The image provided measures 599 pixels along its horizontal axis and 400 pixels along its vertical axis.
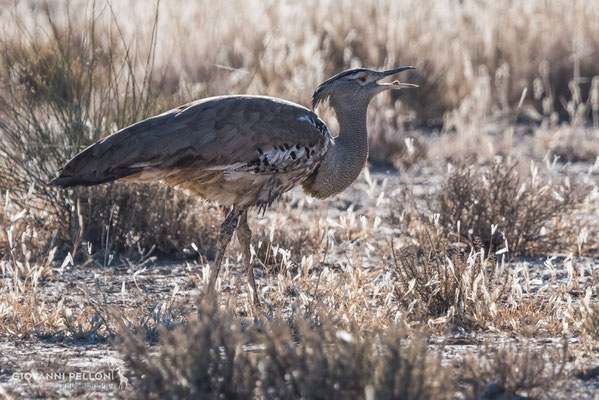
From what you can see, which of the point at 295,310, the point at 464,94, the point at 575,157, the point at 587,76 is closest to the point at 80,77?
the point at 295,310

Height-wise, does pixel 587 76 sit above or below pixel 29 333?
above

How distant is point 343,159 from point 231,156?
84 centimetres

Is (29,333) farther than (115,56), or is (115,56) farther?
(115,56)

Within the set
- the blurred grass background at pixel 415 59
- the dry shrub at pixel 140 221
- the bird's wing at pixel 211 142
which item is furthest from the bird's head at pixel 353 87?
the blurred grass background at pixel 415 59

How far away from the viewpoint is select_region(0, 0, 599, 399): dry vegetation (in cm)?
325

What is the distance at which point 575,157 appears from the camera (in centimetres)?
864

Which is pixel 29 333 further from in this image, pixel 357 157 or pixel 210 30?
pixel 210 30

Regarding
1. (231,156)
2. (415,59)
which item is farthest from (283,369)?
(415,59)

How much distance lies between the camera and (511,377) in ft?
10.9

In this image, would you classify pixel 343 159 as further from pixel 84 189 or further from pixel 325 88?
pixel 84 189

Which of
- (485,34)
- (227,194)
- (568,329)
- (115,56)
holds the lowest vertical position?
(568,329)

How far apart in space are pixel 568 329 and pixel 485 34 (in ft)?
23.9

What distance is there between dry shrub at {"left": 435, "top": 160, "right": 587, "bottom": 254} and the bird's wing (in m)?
1.48

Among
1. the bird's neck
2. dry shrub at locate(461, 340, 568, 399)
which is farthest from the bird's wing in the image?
dry shrub at locate(461, 340, 568, 399)
